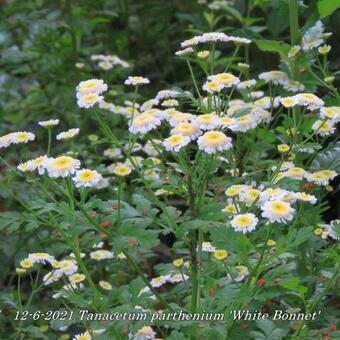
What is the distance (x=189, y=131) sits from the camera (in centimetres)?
145

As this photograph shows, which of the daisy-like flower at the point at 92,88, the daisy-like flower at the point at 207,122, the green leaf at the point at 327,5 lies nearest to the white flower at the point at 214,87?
the daisy-like flower at the point at 207,122

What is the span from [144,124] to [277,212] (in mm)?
361

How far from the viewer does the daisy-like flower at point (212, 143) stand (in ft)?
4.58

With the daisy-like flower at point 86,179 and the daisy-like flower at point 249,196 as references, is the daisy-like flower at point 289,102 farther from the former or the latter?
the daisy-like flower at point 86,179

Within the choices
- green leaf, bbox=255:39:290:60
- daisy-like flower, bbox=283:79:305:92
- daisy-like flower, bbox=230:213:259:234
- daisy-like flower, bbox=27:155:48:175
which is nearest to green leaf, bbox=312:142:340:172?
daisy-like flower, bbox=283:79:305:92

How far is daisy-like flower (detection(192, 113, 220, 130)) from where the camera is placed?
1.43 m

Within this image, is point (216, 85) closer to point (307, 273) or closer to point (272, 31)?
point (307, 273)

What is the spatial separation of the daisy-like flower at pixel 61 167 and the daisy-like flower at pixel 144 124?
15 cm

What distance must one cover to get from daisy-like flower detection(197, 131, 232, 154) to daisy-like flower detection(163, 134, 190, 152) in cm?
3

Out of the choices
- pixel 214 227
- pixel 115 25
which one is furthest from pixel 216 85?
pixel 115 25

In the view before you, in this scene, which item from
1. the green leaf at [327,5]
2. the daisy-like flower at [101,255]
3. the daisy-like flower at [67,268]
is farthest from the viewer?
the daisy-like flower at [101,255]

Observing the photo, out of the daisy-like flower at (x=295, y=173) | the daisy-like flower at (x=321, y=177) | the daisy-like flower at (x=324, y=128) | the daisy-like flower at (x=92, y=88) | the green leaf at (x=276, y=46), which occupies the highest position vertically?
the daisy-like flower at (x=92, y=88)

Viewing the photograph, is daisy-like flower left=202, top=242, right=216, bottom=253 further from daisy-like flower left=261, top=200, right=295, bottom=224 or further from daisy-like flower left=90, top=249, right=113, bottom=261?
daisy-like flower left=90, top=249, right=113, bottom=261

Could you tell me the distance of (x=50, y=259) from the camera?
1744mm
